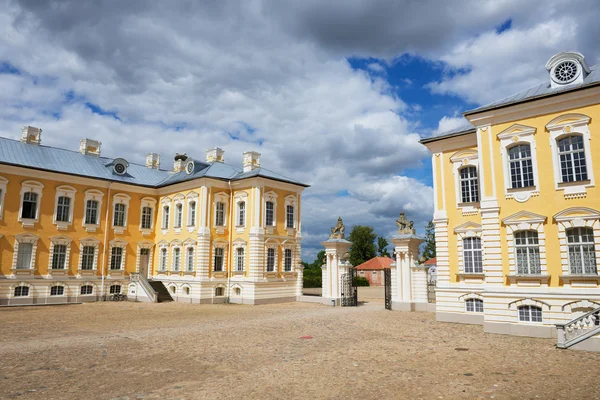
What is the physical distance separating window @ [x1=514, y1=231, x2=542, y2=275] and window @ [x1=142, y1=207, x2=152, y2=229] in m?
28.5

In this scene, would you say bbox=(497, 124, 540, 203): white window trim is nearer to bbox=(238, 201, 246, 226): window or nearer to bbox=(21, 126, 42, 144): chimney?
bbox=(238, 201, 246, 226): window

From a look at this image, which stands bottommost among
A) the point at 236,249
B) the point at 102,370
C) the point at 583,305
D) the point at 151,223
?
the point at 102,370

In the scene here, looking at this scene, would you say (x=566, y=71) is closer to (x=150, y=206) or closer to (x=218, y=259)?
(x=218, y=259)

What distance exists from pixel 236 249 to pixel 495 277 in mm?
19570

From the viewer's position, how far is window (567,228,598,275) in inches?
585

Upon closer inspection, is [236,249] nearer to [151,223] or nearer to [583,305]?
[151,223]

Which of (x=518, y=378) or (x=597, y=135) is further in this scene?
(x=597, y=135)

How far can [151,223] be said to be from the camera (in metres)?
35.4

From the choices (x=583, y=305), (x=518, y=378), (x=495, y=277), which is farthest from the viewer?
(x=495, y=277)

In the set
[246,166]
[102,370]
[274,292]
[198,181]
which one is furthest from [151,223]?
[102,370]

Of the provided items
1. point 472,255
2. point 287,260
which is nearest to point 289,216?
point 287,260

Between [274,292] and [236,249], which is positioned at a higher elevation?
[236,249]

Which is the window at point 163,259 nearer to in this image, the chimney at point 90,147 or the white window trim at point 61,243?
the white window trim at point 61,243

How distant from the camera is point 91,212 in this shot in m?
31.8
